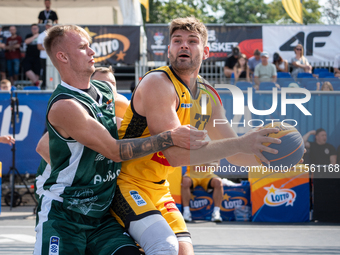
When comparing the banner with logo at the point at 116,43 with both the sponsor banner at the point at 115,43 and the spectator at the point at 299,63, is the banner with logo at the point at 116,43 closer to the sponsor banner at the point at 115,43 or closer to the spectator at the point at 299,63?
the sponsor banner at the point at 115,43

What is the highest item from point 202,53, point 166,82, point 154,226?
point 202,53

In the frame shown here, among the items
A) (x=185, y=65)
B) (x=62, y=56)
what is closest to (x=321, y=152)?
(x=185, y=65)

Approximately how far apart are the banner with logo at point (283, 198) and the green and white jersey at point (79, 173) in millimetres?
5204

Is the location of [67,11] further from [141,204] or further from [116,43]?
[141,204]

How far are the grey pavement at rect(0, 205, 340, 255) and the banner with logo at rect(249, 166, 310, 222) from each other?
24 centimetres

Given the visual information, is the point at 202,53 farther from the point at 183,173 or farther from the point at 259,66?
the point at 259,66

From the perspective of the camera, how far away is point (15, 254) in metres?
5.14

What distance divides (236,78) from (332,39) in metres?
3.11

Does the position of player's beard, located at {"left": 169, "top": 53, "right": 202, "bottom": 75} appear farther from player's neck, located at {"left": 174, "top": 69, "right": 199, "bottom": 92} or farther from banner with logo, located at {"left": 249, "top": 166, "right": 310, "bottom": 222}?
banner with logo, located at {"left": 249, "top": 166, "right": 310, "bottom": 222}

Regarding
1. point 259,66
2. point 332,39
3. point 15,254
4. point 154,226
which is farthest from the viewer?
point 332,39

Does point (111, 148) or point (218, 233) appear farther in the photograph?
point (218, 233)

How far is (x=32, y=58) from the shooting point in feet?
36.4

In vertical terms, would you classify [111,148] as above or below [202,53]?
below

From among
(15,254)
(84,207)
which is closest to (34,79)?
(15,254)
